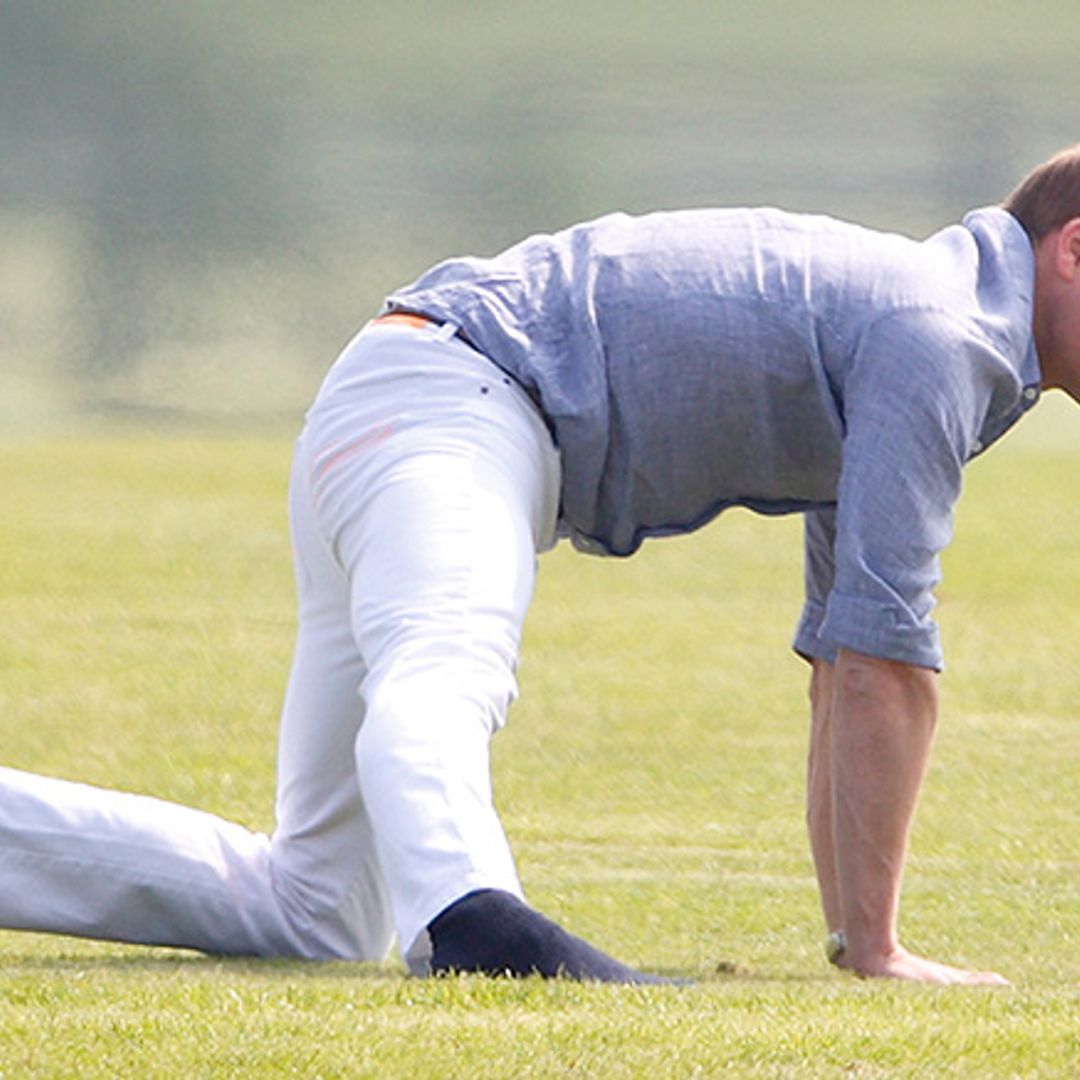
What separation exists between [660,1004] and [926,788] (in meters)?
3.90

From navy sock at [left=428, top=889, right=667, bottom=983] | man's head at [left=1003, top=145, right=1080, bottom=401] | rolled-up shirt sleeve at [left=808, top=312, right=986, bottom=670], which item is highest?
man's head at [left=1003, top=145, right=1080, bottom=401]

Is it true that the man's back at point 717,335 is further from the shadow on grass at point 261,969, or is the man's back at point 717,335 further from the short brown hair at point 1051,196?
the shadow on grass at point 261,969

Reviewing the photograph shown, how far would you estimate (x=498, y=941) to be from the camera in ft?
12.8

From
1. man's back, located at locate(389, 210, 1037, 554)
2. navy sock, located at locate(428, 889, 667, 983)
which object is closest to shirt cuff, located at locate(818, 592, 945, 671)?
man's back, located at locate(389, 210, 1037, 554)

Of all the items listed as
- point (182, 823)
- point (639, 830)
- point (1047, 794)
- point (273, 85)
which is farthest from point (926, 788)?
point (273, 85)

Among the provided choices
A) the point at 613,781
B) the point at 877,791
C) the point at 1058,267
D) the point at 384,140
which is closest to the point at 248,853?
the point at 877,791

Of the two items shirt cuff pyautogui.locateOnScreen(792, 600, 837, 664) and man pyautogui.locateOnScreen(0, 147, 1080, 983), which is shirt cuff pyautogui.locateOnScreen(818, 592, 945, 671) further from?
shirt cuff pyautogui.locateOnScreen(792, 600, 837, 664)

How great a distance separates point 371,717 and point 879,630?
762 millimetres

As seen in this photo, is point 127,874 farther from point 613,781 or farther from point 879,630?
point 613,781

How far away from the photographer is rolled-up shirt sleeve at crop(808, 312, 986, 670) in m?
4.23

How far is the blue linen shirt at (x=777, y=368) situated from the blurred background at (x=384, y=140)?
16821mm

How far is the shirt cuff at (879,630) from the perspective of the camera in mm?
4297

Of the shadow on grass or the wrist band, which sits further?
the wrist band

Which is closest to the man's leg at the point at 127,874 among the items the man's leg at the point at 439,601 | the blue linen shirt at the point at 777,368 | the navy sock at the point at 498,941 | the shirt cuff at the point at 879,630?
the man's leg at the point at 439,601
